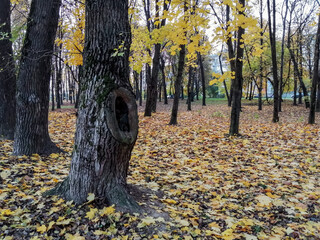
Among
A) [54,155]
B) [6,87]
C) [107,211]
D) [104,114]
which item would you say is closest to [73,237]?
[107,211]

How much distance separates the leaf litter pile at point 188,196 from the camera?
110 inches

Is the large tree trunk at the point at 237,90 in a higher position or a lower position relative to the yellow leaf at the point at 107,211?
higher

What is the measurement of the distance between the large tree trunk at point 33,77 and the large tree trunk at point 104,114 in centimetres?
263

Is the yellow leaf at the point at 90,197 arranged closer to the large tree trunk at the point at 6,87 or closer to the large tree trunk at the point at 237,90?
the large tree trunk at the point at 6,87

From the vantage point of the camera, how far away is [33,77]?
5230 mm

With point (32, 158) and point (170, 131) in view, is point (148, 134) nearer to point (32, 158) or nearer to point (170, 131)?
point (170, 131)

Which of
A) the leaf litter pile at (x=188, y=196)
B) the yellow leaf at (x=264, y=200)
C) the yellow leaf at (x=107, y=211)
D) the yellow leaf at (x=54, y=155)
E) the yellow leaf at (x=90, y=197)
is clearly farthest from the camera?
the yellow leaf at (x=54, y=155)

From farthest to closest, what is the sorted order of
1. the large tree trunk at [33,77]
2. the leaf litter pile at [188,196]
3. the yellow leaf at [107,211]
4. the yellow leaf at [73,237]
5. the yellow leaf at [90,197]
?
the large tree trunk at [33,77] < the yellow leaf at [90,197] < the yellow leaf at [107,211] < the leaf litter pile at [188,196] < the yellow leaf at [73,237]

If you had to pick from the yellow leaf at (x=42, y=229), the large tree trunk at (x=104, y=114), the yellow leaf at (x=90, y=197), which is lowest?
the yellow leaf at (x=42, y=229)

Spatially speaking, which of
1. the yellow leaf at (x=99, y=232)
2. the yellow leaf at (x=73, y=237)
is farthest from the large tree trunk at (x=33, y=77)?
the yellow leaf at (x=99, y=232)

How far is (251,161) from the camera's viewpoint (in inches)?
237

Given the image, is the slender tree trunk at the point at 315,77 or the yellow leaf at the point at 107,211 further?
the slender tree trunk at the point at 315,77

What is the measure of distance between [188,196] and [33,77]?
13.6 ft

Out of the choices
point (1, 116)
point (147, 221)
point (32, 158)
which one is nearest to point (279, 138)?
point (147, 221)
